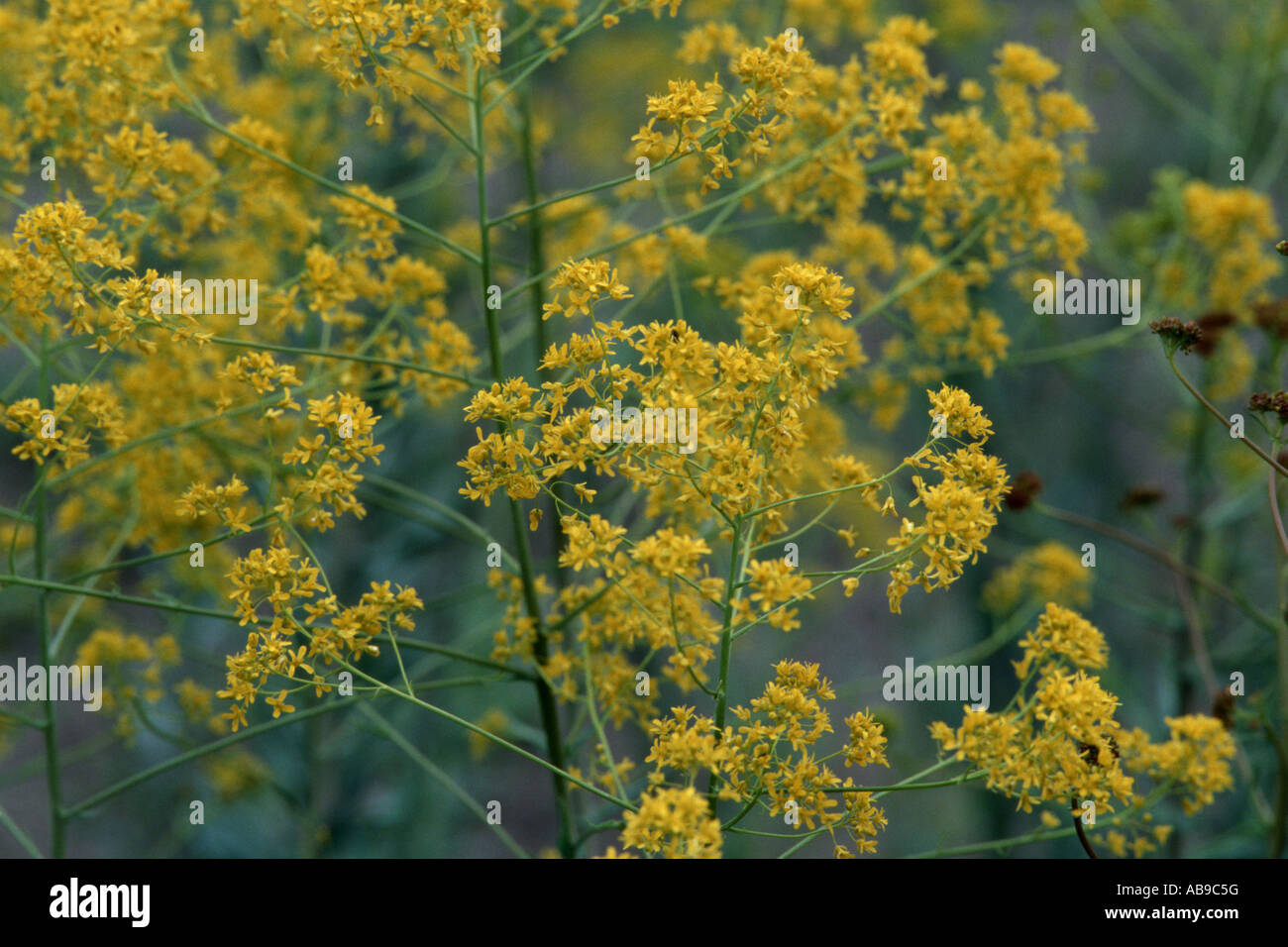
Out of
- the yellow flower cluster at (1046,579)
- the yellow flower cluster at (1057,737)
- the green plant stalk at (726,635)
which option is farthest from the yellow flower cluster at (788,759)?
the yellow flower cluster at (1046,579)

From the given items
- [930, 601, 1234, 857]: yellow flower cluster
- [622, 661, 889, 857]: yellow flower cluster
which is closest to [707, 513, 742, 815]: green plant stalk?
[622, 661, 889, 857]: yellow flower cluster

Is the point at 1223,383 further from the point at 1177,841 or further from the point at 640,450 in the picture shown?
Result: the point at 640,450

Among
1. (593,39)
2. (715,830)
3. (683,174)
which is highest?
(593,39)

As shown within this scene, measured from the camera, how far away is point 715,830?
1.88m

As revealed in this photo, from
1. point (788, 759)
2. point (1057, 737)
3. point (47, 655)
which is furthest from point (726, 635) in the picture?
point (47, 655)

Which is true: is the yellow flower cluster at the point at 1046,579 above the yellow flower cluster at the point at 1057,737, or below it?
above

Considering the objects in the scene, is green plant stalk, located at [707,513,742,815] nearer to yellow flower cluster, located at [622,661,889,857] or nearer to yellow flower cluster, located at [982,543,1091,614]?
yellow flower cluster, located at [622,661,889,857]

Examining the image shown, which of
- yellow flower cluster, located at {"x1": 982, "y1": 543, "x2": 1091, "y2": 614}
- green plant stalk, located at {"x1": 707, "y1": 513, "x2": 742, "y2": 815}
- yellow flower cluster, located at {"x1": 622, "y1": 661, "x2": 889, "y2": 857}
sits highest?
yellow flower cluster, located at {"x1": 982, "y1": 543, "x2": 1091, "y2": 614}

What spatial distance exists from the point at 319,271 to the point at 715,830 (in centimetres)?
173

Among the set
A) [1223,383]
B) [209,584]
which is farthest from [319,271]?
[1223,383]

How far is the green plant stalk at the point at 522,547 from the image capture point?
2576 mm

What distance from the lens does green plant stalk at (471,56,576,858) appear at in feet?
8.45

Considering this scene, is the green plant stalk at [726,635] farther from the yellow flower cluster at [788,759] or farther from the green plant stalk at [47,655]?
the green plant stalk at [47,655]
